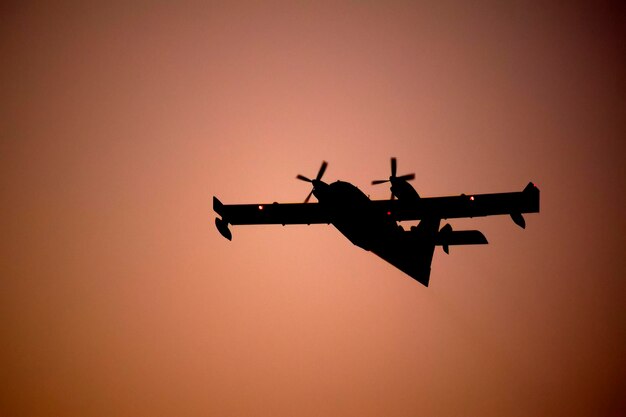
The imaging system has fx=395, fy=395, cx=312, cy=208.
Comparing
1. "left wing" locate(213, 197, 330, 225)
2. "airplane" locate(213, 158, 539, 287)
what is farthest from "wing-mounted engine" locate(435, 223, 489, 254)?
"left wing" locate(213, 197, 330, 225)

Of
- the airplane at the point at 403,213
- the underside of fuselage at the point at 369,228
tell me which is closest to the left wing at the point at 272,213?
the airplane at the point at 403,213

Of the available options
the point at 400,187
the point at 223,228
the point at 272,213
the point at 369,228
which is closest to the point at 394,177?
the point at 400,187

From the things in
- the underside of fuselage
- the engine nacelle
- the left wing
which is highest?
the left wing

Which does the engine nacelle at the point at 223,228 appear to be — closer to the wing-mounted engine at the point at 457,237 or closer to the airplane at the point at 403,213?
the airplane at the point at 403,213

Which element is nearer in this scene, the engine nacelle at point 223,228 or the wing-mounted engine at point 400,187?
the wing-mounted engine at point 400,187

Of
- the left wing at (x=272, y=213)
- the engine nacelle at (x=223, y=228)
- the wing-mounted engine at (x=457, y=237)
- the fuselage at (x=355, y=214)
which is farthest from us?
the engine nacelle at (x=223, y=228)

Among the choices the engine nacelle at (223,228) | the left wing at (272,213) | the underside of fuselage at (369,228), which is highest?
the left wing at (272,213)

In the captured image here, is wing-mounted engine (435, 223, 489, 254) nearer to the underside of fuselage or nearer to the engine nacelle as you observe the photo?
the underside of fuselage
